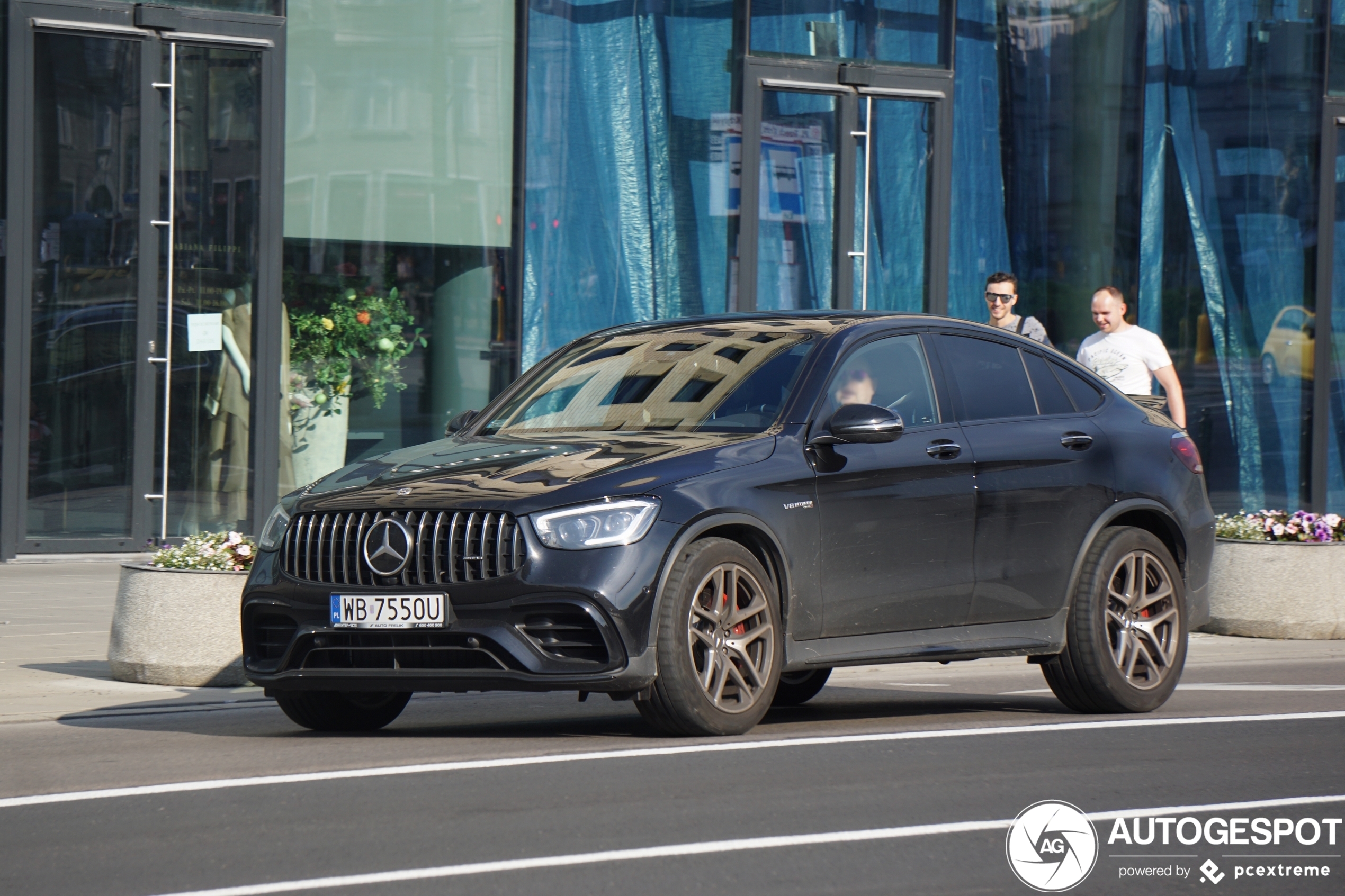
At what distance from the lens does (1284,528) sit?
13.4 meters

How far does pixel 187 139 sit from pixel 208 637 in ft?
22.6

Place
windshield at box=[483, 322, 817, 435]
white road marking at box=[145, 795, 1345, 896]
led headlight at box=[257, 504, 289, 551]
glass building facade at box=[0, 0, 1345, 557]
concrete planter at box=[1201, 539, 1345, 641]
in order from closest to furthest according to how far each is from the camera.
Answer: white road marking at box=[145, 795, 1345, 896] → led headlight at box=[257, 504, 289, 551] → windshield at box=[483, 322, 817, 435] → concrete planter at box=[1201, 539, 1345, 641] → glass building facade at box=[0, 0, 1345, 557]

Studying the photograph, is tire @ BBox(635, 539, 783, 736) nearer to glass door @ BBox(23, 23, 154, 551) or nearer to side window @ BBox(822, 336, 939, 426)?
side window @ BBox(822, 336, 939, 426)

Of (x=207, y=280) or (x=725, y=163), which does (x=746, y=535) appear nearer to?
(x=207, y=280)

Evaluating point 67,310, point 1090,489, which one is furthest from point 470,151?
point 1090,489

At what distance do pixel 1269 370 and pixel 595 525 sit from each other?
1514 cm

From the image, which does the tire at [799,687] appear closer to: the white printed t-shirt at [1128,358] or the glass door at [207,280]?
the white printed t-shirt at [1128,358]

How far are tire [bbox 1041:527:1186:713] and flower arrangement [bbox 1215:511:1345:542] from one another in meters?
4.46

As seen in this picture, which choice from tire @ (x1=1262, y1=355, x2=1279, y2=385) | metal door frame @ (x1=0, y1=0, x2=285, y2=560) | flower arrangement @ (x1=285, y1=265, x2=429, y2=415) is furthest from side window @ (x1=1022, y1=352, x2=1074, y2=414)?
tire @ (x1=1262, y1=355, x2=1279, y2=385)

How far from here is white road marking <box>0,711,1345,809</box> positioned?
6.61 m

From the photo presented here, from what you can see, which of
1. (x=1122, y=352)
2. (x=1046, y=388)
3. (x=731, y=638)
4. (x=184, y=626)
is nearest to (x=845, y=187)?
(x=1122, y=352)

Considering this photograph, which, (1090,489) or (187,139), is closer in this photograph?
(1090,489)

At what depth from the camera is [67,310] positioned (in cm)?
1517

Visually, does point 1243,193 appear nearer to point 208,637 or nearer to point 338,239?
point 338,239
